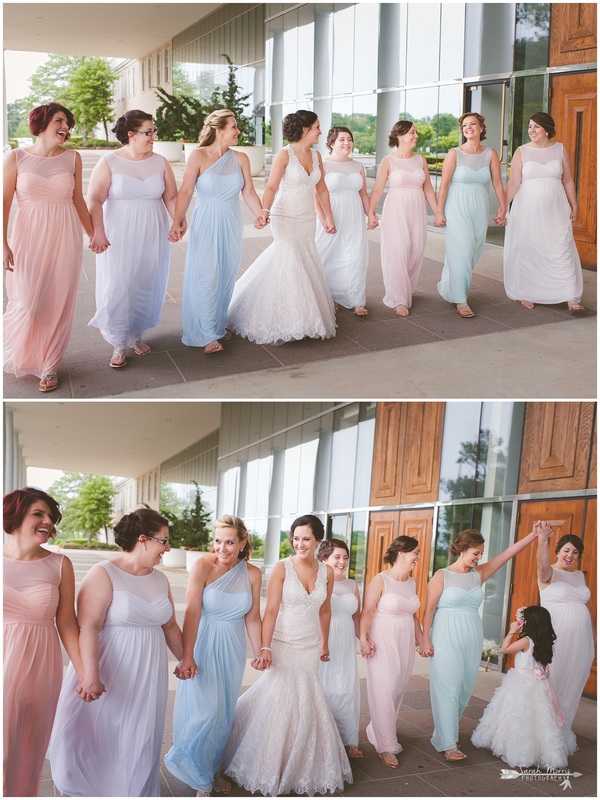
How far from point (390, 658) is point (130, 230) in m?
3.65

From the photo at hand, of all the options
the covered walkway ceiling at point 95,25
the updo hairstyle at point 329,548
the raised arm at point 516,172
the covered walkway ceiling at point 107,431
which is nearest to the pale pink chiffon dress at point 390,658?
the updo hairstyle at point 329,548

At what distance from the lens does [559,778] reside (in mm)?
4660

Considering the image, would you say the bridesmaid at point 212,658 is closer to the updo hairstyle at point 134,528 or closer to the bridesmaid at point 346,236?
the updo hairstyle at point 134,528

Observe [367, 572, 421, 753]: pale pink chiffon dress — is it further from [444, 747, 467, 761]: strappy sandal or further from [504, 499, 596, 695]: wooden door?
[504, 499, 596, 695]: wooden door

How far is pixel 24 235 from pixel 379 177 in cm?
350

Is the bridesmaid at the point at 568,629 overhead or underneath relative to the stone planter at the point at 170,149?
underneath

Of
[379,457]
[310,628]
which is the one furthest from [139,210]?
[379,457]

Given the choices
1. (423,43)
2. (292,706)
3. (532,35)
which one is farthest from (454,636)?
(423,43)

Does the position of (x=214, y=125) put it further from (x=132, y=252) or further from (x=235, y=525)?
(x=235, y=525)

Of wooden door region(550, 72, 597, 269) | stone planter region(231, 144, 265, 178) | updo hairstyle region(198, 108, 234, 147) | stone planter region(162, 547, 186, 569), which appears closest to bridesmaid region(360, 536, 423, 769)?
updo hairstyle region(198, 108, 234, 147)

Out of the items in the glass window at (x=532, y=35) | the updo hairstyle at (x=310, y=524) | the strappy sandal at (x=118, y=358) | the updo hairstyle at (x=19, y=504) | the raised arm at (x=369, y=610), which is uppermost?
the glass window at (x=532, y=35)

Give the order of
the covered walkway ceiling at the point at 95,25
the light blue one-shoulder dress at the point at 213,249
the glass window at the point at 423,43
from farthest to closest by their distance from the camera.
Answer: the covered walkway ceiling at the point at 95,25, the glass window at the point at 423,43, the light blue one-shoulder dress at the point at 213,249

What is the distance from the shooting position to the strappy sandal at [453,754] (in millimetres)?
4887

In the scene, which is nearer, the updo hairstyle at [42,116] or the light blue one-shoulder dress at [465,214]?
the updo hairstyle at [42,116]
